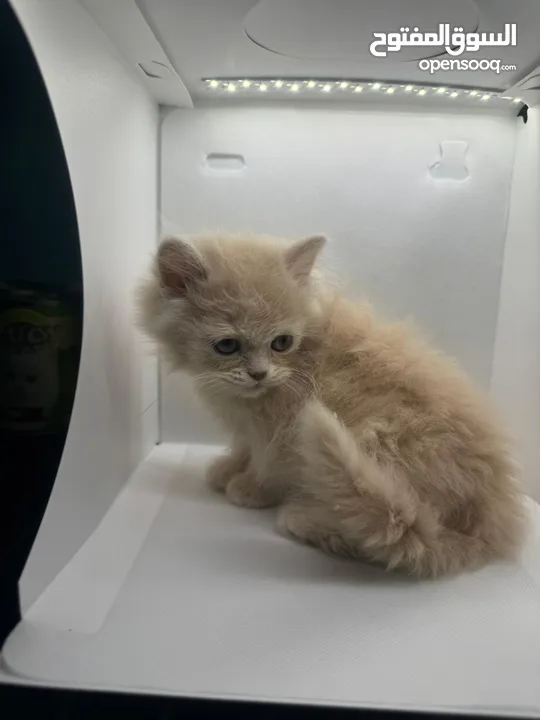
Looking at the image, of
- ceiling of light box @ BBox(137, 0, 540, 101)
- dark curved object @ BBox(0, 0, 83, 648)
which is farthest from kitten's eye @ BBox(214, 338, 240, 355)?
ceiling of light box @ BBox(137, 0, 540, 101)

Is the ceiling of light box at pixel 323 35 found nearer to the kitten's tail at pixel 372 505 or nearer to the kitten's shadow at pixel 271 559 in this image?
the kitten's tail at pixel 372 505

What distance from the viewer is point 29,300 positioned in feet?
2.31

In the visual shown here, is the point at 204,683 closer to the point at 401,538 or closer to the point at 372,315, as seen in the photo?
the point at 401,538

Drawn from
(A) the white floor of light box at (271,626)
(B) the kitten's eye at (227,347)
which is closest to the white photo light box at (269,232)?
(A) the white floor of light box at (271,626)

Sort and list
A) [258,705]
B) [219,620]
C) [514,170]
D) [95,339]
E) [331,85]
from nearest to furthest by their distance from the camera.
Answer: [258,705] → [219,620] → [95,339] → [331,85] → [514,170]

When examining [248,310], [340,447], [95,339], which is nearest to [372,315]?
[248,310]

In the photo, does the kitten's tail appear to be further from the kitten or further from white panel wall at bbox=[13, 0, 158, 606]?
white panel wall at bbox=[13, 0, 158, 606]

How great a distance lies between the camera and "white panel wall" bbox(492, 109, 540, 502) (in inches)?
44.6

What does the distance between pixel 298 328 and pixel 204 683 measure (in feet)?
1.98

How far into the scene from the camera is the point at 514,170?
4.18 feet

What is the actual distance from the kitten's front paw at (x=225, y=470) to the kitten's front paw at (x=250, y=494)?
0.05 meters

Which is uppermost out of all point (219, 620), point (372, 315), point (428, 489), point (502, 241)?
point (502, 241)

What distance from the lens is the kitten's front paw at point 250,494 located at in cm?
111

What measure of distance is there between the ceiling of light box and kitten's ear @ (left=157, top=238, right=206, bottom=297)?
359 millimetres
